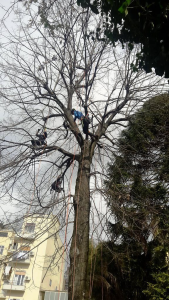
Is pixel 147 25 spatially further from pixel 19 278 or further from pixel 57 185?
pixel 19 278

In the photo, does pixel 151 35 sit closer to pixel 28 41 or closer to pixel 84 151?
pixel 84 151

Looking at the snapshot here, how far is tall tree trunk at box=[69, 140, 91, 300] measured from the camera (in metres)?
3.55

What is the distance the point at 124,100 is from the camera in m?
5.28

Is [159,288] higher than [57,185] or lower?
lower

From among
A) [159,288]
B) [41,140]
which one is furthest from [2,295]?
[41,140]

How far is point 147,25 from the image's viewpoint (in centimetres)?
326

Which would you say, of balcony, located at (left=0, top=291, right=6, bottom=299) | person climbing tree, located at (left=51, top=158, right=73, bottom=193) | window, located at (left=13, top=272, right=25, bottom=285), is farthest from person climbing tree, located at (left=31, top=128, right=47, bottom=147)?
balcony, located at (left=0, top=291, right=6, bottom=299)

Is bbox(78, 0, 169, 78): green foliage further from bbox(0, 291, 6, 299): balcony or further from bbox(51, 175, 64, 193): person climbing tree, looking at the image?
bbox(0, 291, 6, 299): balcony

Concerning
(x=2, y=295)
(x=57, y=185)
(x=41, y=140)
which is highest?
(x=41, y=140)

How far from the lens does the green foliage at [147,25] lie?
301cm

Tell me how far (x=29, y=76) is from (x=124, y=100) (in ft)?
6.70

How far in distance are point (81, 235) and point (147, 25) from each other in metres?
3.05

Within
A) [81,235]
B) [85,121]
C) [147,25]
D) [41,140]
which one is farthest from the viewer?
[41,140]

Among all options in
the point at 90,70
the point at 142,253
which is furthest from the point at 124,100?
the point at 142,253
